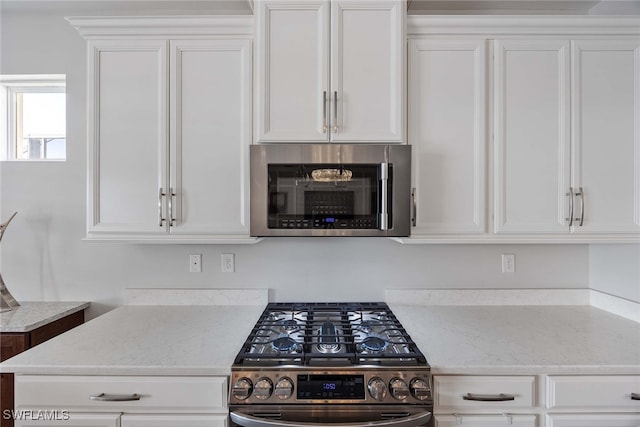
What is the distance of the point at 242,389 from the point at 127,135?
1290mm

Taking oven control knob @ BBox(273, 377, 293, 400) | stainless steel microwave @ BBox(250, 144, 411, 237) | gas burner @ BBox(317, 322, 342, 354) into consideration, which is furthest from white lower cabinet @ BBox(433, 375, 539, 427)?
stainless steel microwave @ BBox(250, 144, 411, 237)

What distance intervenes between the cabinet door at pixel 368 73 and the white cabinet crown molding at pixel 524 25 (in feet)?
0.51

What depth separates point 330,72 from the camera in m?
1.60

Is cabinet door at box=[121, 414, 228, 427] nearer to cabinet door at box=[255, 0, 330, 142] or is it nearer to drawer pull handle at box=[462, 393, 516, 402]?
drawer pull handle at box=[462, 393, 516, 402]

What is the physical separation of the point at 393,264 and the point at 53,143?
2235 millimetres

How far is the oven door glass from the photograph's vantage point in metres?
1.59

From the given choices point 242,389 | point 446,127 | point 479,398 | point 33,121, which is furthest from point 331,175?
point 33,121

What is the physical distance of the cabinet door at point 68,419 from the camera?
1.29 metres

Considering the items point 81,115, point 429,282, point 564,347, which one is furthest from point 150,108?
point 564,347

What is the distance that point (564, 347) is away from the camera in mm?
1436

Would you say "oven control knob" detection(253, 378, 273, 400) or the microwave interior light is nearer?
"oven control knob" detection(253, 378, 273, 400)

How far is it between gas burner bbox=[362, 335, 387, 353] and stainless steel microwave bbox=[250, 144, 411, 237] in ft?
1.51

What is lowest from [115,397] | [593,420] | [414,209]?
[593,420]

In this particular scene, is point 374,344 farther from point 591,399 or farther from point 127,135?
point 127,135
